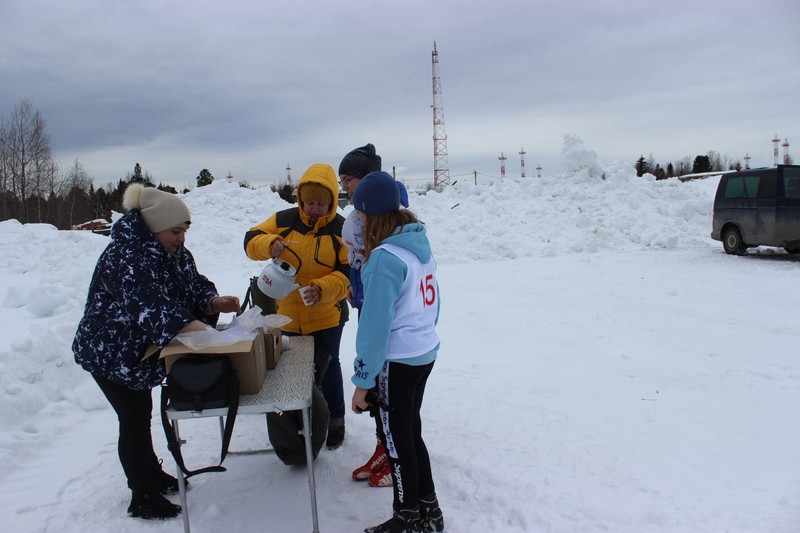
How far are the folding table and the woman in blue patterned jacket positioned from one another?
304 mm

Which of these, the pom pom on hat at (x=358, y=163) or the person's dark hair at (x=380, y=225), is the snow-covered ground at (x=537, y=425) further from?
the pom pom on hat at (x=358, y=163)

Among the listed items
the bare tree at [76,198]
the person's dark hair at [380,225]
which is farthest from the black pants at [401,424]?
the bare tree at [76,198]

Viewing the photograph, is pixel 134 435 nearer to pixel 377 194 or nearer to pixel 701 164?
pixel 377 194

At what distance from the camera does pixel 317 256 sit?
11.9 ft

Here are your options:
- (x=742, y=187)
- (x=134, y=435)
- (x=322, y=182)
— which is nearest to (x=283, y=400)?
(x=134, y=435)

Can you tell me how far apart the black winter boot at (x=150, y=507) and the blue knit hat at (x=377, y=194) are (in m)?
2.02

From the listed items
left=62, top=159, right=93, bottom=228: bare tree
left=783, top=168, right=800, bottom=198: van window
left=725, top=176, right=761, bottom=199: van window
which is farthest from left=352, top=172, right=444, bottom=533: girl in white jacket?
left=62, top=159, right=93, bottom=228: bare tree

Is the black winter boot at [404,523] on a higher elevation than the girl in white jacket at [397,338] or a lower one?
lower

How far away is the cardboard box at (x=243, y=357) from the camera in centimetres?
260

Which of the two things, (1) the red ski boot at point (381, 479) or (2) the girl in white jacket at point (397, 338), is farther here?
(1) the red ski boot at point (381, 479)

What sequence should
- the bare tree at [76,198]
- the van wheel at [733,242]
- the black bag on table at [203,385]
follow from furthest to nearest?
the bare tree at [76,198] → the van wheel at [733,242] → the black bag on table at [203,385]

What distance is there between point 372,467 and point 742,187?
1163 centimetres

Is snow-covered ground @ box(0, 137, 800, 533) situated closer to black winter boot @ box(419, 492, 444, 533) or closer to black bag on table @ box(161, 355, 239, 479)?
black winter boot @ box(419, 492, 444, 533)

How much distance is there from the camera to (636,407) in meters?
4.22
